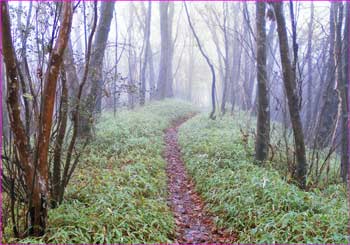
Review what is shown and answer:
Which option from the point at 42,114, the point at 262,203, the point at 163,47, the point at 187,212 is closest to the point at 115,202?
the point at 187,212

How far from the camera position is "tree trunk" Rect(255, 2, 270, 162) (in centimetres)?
800

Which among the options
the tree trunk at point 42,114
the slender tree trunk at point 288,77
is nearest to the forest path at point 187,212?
the tree trunk at point 42,114

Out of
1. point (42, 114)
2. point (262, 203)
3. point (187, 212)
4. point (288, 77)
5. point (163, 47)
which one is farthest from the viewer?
point (163, 47)

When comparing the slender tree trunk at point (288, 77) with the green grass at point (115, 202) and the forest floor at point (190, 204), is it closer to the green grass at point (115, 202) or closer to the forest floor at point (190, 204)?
the forest floor at point (190, 204)

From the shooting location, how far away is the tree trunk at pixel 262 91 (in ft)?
26.2

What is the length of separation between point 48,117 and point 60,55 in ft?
2.33

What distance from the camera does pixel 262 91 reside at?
8.09 meters

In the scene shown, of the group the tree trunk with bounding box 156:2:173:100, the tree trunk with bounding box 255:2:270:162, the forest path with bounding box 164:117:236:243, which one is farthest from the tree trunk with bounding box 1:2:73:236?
the tree trunk with bounding box 156:2:173:100

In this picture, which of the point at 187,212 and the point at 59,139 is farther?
the point at 187,212

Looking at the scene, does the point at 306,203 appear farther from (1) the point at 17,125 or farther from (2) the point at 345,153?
(1) the point at 17,125

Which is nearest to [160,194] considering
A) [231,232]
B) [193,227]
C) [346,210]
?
[193,227]

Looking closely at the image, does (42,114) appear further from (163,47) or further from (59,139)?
(163,47)

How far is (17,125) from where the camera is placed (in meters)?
3.81

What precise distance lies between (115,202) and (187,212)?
1.31m
